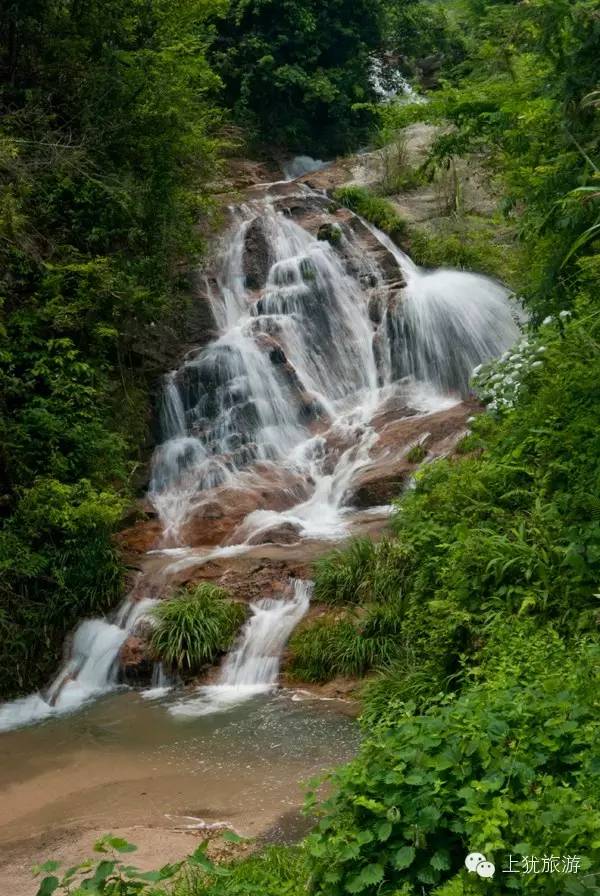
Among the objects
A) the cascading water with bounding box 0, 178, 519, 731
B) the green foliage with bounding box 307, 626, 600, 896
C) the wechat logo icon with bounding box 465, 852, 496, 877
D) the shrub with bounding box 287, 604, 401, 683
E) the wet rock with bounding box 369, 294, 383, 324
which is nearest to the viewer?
the wechat logo icon with bounding box 465, 852, 496, 877

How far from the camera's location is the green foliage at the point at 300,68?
22.9 meters

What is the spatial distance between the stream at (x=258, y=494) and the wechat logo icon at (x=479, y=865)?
7.86 ft

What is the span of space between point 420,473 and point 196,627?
286 centimetres

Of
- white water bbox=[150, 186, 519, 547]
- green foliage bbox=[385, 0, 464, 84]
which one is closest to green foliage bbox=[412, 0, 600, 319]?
white water bbox=[150, 186, 519, 547]

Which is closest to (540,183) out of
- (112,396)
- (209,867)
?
(209,867)

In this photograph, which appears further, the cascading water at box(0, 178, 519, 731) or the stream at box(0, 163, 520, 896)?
the cascading water at box(0, 178, 519, 731)

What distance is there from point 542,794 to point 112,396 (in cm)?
1052

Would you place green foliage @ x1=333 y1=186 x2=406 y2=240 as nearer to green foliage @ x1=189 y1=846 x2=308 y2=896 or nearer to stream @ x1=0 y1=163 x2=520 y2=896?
stream @ x1=0 y1=163 x2=520 y2=896

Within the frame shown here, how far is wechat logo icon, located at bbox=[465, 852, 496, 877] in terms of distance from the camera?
2949 millimetres

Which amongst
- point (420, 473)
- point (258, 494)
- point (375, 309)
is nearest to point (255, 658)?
point (420, 473)

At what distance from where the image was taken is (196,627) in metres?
9.09

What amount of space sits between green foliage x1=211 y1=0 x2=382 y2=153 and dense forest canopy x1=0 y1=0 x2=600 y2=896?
635 cm

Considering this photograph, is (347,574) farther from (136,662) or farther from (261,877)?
(261,877)

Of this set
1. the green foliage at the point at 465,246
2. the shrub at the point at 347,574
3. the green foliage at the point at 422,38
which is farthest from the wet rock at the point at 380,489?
the green foliage at the point at 422,38
